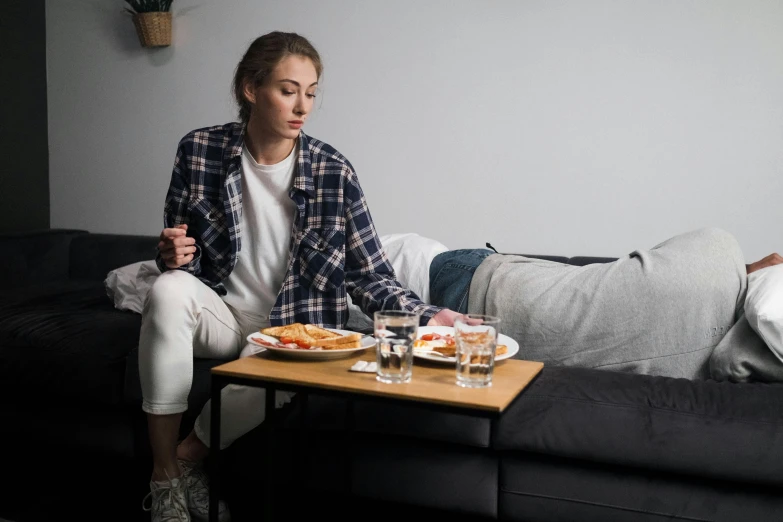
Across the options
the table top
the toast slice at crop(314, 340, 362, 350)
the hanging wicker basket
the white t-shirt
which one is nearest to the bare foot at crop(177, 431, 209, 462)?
the white t-shirt

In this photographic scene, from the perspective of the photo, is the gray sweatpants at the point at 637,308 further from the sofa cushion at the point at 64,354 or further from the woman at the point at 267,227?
the sofa cushion at the point at 64,354

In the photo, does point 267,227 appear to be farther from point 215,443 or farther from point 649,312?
point 649,312

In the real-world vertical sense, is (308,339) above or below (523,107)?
below

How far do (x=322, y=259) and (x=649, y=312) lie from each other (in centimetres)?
82

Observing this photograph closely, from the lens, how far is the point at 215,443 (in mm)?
1260

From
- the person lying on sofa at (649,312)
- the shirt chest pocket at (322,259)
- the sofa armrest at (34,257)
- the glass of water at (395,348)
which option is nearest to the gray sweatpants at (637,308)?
the person lying on sofa at (649,312)

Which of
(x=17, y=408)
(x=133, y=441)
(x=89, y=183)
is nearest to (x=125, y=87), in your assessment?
(x=89, y=183)

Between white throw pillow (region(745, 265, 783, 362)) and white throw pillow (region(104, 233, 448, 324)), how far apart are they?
2.91 feet

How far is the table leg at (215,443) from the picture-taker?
4.05 ft

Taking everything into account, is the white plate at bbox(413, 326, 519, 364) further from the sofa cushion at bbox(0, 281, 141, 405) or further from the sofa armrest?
the sofa armrest

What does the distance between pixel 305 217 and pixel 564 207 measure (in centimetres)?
116

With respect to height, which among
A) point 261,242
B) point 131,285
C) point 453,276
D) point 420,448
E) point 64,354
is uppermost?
point 261,242

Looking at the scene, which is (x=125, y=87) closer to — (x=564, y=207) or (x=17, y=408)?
(x=17, y=408)

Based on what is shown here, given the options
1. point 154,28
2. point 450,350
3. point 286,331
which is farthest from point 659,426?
point 154,28
